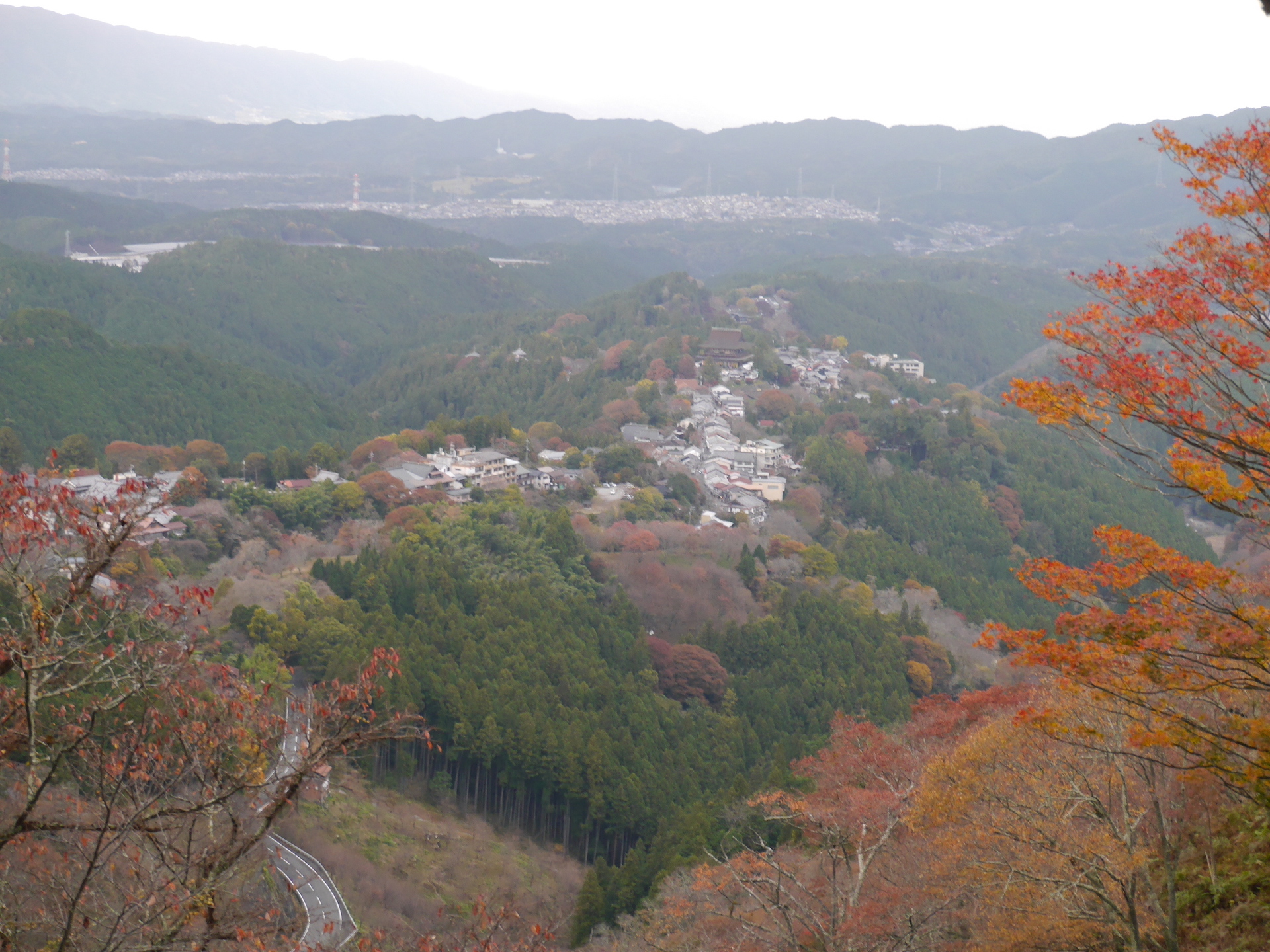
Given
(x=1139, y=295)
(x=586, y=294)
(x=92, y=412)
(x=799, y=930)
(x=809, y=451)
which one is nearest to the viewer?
(x=1139, y=295)

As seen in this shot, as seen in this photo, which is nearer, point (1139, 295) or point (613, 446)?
point (1139, 295)

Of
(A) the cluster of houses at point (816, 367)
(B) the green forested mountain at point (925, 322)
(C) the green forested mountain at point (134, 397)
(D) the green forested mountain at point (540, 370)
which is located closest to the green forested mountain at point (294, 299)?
(D) the green forested mountain at point (540, 370)

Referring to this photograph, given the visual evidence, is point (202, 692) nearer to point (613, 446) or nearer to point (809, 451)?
point (613, 446)

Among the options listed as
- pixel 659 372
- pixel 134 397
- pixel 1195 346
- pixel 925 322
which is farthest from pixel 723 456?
pixel 925 322

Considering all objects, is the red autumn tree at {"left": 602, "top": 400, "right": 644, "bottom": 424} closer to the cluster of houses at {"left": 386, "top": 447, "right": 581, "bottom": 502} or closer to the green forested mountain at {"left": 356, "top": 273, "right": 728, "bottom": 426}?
the green forested mountain at {"left": 356, "top": 273, "right": 728, "bottom": 426}

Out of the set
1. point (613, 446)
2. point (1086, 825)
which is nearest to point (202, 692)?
point (1086, 825)

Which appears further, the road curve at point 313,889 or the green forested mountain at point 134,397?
the green forested mountain at point 134,397

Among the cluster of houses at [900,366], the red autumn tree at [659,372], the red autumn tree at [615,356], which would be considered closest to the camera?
the red autumn tree at [659,372]

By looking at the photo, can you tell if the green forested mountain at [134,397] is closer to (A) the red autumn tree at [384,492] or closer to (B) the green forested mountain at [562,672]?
(A) the red autumn tree at [384,492]
